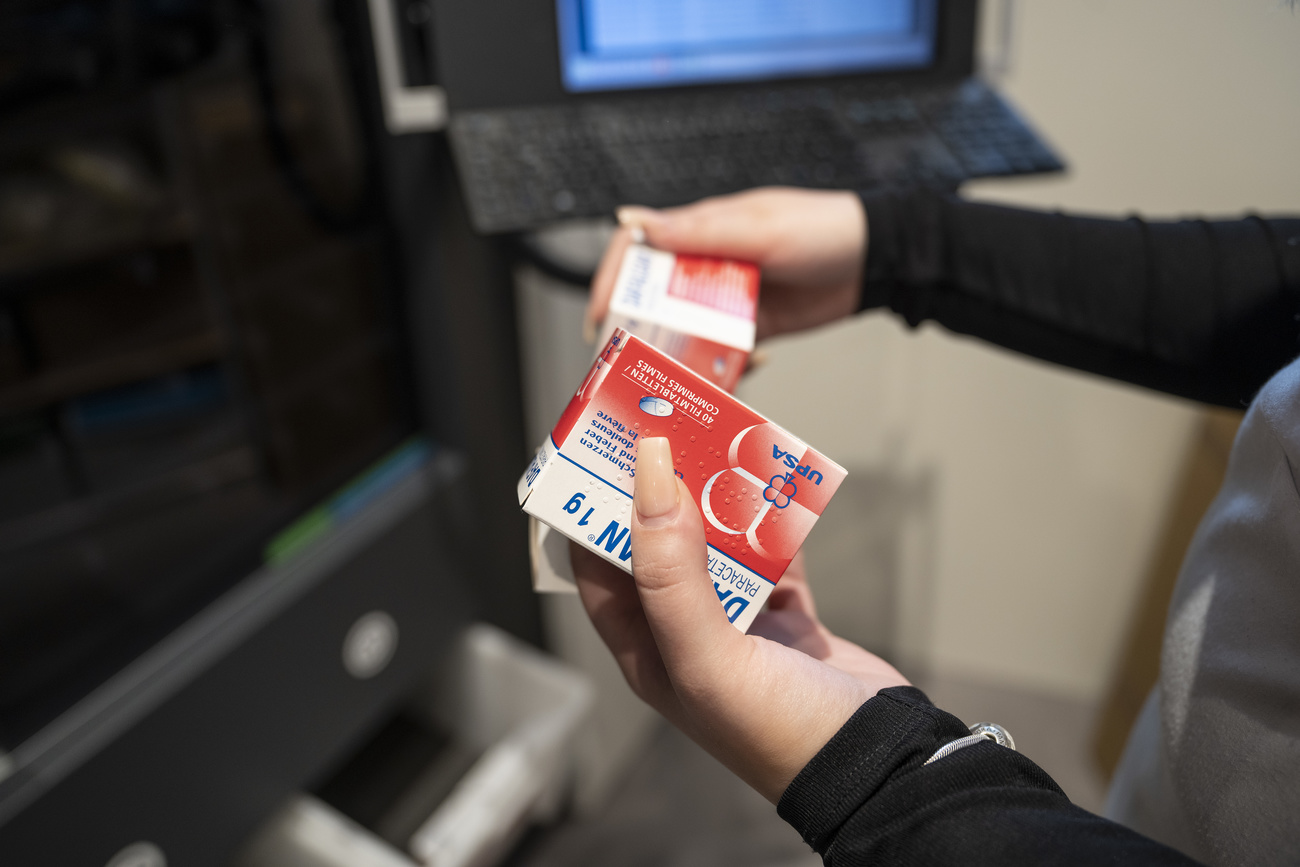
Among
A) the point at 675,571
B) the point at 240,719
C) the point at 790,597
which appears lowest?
the point at 240,719

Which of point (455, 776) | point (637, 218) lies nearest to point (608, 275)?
point (637, 218)

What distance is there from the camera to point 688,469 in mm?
390

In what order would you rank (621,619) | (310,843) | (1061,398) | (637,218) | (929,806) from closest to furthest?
(929,806) < (621,619) < (637,218) < (310,843) < (1061,398)

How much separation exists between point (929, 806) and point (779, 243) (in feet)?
1.28

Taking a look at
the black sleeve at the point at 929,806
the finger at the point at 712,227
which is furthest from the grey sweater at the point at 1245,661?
the finger at the point at 712,227

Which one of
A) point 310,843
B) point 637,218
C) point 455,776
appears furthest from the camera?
point 455,776

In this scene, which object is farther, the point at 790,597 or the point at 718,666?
the point at 790,597

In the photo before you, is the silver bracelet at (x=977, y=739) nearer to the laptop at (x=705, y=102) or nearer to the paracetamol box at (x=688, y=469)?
the paracetamol box at (x=688, y=469)

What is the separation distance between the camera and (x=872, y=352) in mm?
1144

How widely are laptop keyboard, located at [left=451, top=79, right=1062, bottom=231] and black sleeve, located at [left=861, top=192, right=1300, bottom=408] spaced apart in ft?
0.32

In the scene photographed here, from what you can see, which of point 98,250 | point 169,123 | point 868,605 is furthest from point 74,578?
point 868,605

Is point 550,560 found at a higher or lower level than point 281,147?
lower

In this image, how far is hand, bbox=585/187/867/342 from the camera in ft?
1.83

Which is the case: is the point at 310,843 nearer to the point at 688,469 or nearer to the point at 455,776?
the point at 455,776
